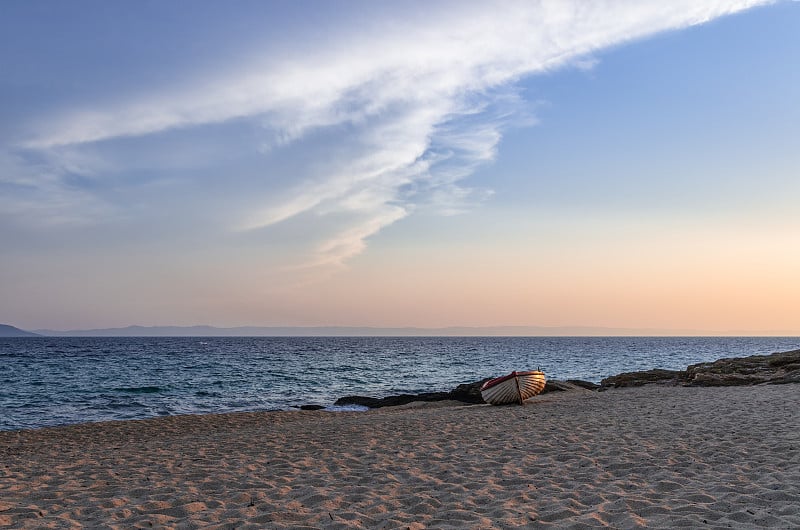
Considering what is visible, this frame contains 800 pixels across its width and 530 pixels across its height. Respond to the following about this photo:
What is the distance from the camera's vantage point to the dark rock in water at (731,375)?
22.3m

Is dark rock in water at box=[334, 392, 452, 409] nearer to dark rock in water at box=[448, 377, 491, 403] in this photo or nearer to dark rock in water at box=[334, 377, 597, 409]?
dark rock in water at box=[334, 377, 597, 409]

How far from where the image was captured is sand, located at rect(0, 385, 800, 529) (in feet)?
20.0

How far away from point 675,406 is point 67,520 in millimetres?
14389

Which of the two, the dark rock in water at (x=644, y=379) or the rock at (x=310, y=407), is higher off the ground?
the dark rock in water at (x=644, y=379)

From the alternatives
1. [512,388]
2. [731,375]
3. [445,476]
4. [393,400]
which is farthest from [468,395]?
[445,476]

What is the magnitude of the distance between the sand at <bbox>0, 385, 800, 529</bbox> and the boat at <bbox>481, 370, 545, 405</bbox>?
14.4ft

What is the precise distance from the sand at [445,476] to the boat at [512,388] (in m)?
4.39

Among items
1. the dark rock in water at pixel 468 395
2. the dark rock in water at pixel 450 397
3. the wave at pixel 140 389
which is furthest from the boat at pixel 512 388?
the wave at pixel 140 389

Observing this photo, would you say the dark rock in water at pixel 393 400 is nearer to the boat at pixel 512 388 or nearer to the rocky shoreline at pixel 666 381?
the rocky shoreline at pixel 666 381

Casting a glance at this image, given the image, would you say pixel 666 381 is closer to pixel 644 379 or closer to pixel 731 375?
pixel 644 379

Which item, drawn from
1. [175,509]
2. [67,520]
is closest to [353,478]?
[175,509]

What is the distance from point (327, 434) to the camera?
1305 cm

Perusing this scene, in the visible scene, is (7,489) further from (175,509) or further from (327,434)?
(327,434)

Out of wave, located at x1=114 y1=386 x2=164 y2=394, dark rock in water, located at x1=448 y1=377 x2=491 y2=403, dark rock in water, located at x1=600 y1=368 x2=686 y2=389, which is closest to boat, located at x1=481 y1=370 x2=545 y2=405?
dark rock in water, located at x1=448 y1=377 x2=491 y2=403
